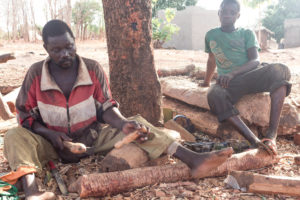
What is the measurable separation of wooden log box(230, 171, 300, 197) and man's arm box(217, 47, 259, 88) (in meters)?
1.27

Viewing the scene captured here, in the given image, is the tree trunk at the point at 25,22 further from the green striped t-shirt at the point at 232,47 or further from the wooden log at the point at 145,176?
the wooden log at the point at 145,176

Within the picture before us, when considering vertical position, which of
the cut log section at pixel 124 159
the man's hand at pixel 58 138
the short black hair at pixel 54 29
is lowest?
the cut log section at pixel 124 159

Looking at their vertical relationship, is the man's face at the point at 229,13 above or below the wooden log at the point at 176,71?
above

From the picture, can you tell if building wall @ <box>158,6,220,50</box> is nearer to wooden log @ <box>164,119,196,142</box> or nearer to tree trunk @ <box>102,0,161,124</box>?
wooden log @ <box>164,119,196,142</box>

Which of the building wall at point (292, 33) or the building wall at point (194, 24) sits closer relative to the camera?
the building wall at point (194, 24)

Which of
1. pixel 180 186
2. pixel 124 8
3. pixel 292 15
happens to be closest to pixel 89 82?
pixel 124 8

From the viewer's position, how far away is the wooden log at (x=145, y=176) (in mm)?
2068

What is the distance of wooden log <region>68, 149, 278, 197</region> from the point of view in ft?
6.78

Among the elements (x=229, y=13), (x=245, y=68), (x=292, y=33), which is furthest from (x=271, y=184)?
(x=292, y=33)

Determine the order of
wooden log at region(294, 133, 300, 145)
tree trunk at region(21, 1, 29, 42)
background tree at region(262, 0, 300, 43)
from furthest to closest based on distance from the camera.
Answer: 1. background tree at region(262, 0, 300, 43)
2. tree trunk at region(21, 1, 29, 42)
3. wooden log at region(294, 133, 300, 145)

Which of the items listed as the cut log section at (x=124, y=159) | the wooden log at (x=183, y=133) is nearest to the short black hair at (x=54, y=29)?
the cut log section at (x=124, y=159)

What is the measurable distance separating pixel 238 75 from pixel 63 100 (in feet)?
6.41

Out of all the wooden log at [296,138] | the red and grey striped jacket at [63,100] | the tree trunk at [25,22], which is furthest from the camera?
the tree trunk at [25,22]

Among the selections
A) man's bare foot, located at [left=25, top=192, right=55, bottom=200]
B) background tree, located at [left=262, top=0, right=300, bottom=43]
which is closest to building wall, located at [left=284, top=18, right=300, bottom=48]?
background tree, located at [left=262, top=0, right=300, bottom=43]
